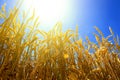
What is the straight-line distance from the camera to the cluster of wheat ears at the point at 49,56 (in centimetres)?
133

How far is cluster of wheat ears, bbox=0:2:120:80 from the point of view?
1.33m

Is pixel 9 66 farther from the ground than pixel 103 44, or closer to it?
closer to it

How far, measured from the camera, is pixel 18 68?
130cm

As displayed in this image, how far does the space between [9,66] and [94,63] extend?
0.71 m

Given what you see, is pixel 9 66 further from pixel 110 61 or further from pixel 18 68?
pixel 110 61

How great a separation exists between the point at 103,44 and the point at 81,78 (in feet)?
1.72

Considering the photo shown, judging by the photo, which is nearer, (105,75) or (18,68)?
(18,68)

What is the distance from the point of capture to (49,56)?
1.61 m

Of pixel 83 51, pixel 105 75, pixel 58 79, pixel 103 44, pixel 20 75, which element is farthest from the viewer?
pixel 103 44

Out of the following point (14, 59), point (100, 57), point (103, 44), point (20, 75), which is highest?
point (103, 44)

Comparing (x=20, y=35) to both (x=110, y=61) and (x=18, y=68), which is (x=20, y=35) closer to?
(x=18, y=68)

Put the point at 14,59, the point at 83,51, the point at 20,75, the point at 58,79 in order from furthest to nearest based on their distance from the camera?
the point at 83,51, the point at 58,79, the point at 14,59, the point at 20,75

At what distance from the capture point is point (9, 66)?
137 centimetres

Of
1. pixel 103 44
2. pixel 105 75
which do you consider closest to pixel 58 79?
pixel 105 75
